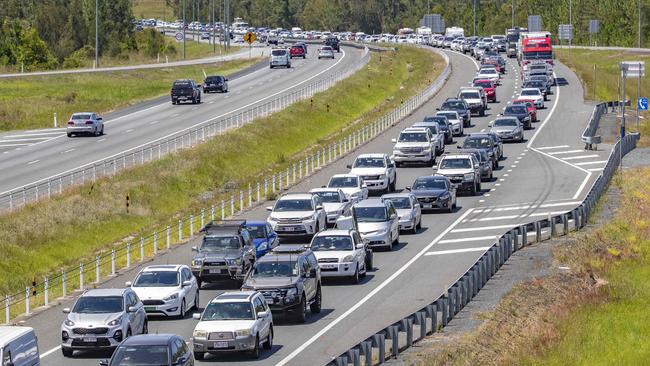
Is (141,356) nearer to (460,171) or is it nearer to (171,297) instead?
(171,297)

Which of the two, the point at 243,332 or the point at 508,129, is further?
the point at 508,129

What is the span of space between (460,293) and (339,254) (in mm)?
5001

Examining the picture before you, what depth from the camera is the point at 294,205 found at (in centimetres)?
4934

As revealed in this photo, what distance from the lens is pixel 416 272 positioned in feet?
141

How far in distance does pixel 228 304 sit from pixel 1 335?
6492 mm

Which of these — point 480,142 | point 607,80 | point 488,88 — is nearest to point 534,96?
point 488,88

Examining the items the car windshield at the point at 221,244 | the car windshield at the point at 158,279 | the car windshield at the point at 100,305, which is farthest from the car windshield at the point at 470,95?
the car windshield at the point at 100,305

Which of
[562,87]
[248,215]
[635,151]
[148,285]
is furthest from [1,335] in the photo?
[562,87]

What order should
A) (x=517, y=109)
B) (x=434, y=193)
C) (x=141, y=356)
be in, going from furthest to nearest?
(x=517, y=109) < (x=434, y=193) < (x=141, y=356)

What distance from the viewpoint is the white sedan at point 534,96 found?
92.8m

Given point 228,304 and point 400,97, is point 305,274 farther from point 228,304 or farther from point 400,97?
point 400,97

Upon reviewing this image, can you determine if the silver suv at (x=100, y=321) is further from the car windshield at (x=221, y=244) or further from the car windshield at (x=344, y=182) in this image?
the car windshield at (x=344, y=182)

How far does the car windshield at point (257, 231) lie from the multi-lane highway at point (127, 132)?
2262 centimetres

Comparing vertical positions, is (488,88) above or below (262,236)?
above
